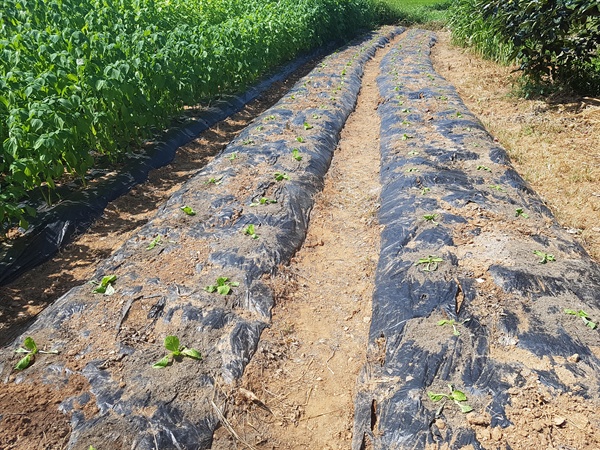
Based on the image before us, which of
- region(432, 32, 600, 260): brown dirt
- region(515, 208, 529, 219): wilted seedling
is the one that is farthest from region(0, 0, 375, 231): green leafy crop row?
region(432, 32, 600, 260): brown dirt

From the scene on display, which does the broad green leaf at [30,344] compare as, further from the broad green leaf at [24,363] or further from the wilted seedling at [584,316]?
the wilted seedling at [584,316]

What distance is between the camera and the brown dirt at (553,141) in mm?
5168

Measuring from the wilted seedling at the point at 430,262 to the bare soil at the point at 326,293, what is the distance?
576 millimetres

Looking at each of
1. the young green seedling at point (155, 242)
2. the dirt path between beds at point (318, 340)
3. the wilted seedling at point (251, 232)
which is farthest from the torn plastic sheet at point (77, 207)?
the dirt path between beds at point (318, 340)

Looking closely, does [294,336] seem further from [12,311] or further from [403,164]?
[403,164]

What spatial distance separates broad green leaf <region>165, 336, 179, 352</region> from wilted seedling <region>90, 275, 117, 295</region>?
867 millimetres

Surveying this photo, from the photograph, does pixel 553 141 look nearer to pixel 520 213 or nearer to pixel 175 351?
pixel 520 213

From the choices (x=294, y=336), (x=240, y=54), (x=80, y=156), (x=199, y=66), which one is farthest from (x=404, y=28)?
(x=294, y=336)

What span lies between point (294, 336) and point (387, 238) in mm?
1524

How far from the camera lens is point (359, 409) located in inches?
108

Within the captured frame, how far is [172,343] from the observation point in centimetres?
299

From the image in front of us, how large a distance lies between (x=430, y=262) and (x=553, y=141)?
4.64 meters

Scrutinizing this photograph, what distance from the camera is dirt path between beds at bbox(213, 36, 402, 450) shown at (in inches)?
110

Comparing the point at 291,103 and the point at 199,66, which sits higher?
the point at 199,66
